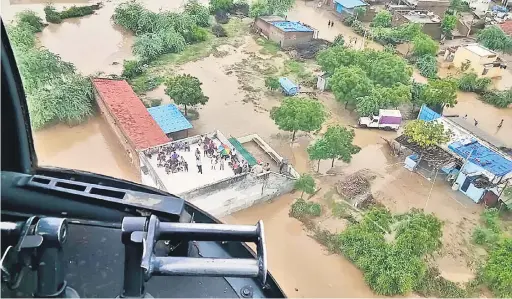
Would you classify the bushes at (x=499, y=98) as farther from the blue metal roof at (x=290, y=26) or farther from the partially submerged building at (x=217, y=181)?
the partially submerged building at (x=217, y=181)

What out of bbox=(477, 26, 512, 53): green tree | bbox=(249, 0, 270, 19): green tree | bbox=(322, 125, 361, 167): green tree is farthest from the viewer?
bbox=(249, 0, 270, 19): green tree

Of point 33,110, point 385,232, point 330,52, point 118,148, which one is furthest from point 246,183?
point 330,52

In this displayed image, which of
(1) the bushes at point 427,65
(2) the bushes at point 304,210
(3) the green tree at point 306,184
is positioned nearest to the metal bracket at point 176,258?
(2) the bushes at point 304,210

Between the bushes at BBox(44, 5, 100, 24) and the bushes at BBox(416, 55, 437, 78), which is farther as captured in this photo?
the bushes at BBox(44, 5, 100, 24)

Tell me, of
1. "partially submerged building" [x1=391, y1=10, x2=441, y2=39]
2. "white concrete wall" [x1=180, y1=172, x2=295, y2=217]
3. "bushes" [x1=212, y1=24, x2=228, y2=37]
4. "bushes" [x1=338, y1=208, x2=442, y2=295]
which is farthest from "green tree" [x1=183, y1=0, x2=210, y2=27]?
"bushes" [x1=338, y1=208, x2=442, y2=295]

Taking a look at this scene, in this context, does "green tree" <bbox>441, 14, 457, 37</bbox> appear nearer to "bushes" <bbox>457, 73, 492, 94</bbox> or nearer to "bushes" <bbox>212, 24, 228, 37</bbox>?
"bushes" <bbox>457, 73, 492, 94</bbox>

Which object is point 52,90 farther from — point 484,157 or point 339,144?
point 484,157

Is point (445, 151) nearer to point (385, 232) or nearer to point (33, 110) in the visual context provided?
point (385, 232)
